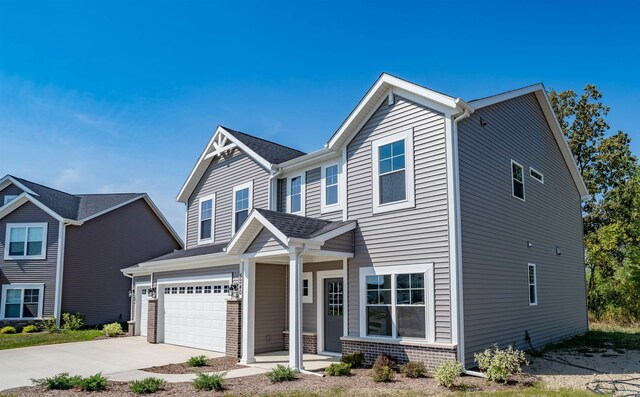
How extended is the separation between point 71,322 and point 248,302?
44.9 feet

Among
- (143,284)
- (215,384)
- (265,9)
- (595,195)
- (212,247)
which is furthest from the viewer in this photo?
(595,195)

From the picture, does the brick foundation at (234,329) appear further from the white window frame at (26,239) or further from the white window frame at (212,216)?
the white window frame at (26,239)

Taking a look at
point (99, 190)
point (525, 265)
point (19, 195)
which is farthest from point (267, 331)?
point (99, 190)

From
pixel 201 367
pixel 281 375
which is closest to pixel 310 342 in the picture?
pixel 201 367

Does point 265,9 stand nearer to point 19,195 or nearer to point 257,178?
point 257,178

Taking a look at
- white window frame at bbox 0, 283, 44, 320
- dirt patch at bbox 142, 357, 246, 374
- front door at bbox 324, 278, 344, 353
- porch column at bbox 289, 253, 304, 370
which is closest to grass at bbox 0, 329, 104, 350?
white window frame at bbox 0, 283, 44, 320

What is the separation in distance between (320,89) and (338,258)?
6.04m

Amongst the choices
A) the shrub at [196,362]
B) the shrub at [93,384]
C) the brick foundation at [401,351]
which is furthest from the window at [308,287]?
the shrub at [93,384]

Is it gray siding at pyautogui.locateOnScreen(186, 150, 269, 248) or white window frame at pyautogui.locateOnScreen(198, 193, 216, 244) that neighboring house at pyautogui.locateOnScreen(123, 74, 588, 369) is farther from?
white window frame at pyautogui.locateOnScreen(198, 193, 216, 244)

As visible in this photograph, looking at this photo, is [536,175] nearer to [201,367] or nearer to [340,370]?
[340,370]

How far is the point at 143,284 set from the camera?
2073 centimetres

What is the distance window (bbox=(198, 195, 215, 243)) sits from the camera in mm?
18984

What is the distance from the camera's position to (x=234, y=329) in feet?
45.3

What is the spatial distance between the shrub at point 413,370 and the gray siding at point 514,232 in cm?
112
